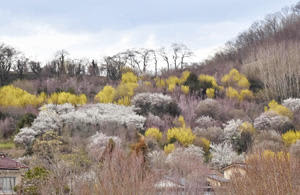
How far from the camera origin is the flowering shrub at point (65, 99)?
28.1 metres

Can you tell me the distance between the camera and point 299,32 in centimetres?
4922

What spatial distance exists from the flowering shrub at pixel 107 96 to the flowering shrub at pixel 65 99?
A: 1.24 metres

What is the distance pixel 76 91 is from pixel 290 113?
641 inches

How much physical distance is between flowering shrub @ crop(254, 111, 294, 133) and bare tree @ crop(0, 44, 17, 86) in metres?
22.7

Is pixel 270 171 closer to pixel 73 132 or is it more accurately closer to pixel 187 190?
pixel 187 190

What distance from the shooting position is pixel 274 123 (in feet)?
74.4

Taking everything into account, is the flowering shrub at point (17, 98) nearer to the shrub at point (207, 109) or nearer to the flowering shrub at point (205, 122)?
the shrub at point (207, 109)

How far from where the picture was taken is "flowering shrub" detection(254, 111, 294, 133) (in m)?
22.6

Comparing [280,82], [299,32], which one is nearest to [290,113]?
[280,82]

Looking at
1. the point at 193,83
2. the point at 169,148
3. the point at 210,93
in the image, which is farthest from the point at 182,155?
the point at 193,83

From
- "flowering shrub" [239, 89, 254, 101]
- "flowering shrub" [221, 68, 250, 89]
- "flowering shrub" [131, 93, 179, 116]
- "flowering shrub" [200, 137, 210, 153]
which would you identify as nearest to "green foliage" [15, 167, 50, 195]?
"flowering shrub" [200, 137, 210, 153]

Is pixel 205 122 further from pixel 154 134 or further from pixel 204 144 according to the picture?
pixel 154 134

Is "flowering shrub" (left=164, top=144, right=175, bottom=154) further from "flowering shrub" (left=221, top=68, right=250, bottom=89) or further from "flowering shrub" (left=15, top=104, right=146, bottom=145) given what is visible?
"flowering shrub" (left=221, top=68, right=250, bottom=89)

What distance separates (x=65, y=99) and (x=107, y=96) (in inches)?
133
